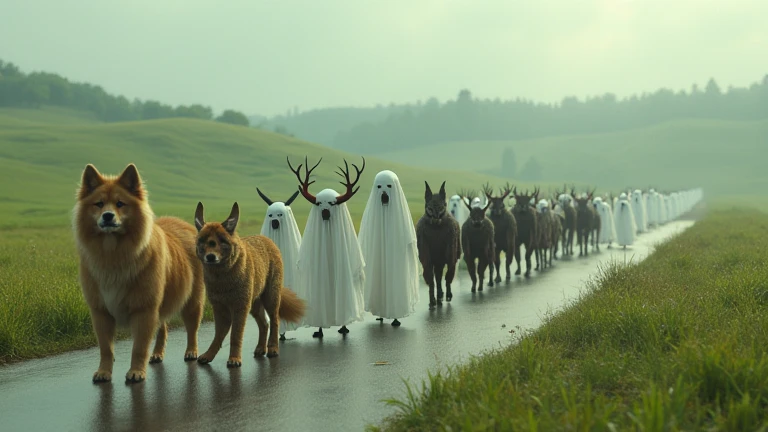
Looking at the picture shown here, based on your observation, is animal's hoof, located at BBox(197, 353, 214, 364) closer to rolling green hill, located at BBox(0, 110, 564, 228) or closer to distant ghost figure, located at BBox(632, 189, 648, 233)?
distant ghost figure, located at BBox(632, 189, 648, 233)

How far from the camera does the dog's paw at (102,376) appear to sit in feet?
27.2

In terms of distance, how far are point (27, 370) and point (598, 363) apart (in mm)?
6262

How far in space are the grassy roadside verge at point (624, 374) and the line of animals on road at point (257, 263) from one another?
2.76 meters

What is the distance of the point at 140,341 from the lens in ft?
27.2

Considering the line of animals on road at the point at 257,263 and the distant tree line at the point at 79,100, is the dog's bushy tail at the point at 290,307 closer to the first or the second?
the line of animals on road at the point at 257,263

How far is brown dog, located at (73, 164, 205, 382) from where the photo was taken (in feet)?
26.1

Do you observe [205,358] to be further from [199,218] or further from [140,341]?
[199,218]

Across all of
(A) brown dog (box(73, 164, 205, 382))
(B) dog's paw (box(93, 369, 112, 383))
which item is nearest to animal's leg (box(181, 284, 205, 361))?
(A) brown dog (box(73, 164, 205, 382))

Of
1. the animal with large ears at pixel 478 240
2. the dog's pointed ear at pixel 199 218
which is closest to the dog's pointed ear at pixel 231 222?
the dog's pointed ear at pixel 199 218

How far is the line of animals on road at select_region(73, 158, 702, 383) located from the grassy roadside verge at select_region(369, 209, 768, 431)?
109 inches

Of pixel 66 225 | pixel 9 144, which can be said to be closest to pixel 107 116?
pixel 9 144

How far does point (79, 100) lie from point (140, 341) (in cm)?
14805

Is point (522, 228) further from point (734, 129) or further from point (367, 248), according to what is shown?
point (734, 129)

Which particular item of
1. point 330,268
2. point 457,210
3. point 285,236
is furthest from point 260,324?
point 457,210
